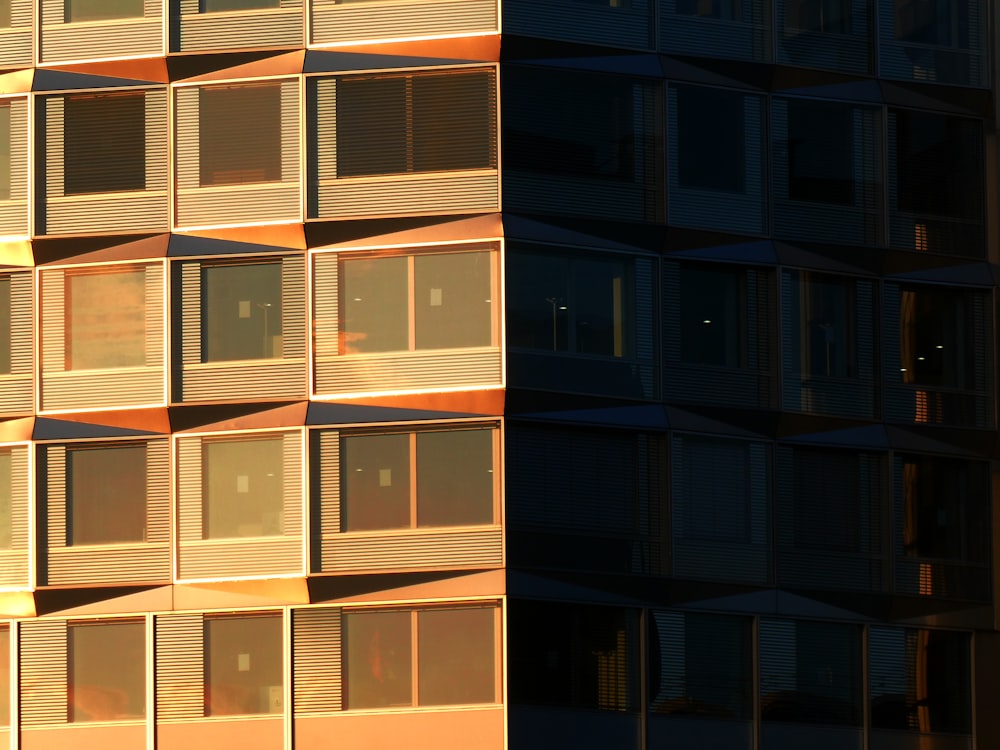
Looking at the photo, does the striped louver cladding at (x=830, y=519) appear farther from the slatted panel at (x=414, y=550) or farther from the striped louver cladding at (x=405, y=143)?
the striped louver cladding at (x=405, y=143)

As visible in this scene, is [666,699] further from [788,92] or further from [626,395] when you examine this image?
[788,92]

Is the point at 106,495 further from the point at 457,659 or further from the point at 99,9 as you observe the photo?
the point at 99,9

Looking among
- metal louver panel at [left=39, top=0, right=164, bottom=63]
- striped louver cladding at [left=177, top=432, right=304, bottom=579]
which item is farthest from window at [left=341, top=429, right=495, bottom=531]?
metal louver panel at [left=39, top=0, right=164, bottom=63]

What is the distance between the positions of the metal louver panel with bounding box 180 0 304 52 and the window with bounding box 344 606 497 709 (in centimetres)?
981

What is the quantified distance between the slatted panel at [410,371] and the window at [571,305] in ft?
2.11

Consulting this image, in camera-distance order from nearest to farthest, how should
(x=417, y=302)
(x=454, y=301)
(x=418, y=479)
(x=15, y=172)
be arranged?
(x=418, y=479), (x=454, y=301), (x=417, y=302), (x=15, y=172)

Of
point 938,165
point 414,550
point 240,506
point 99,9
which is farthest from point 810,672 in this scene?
point 99,9

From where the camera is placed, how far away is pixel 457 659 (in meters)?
37.8

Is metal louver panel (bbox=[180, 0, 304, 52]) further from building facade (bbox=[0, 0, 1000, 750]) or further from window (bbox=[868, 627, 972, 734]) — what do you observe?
window (bbox=[868, 627, 972, 734])

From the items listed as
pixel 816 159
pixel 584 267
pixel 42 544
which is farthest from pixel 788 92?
pixel 42 544

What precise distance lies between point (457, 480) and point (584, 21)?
800 centimetres

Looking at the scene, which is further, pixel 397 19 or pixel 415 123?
pixel 397 19

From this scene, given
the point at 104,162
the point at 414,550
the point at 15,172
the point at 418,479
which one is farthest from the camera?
the point at 15,172

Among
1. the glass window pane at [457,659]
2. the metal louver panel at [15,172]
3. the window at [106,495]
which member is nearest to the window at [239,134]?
the metal louver panel at [15,172]
